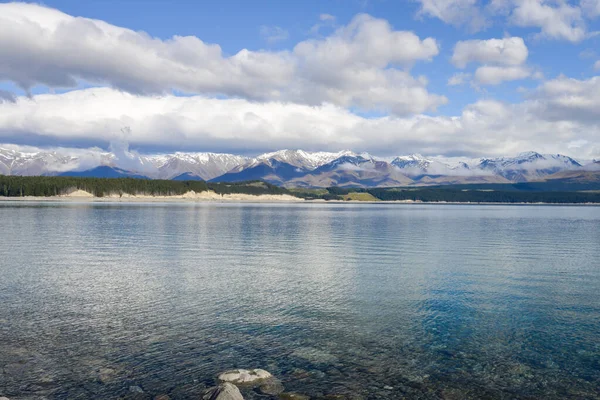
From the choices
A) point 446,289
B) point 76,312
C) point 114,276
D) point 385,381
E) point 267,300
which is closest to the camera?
point 385,381

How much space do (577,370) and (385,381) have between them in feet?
30.7

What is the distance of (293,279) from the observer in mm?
40688

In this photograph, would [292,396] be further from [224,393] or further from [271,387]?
[224,393]

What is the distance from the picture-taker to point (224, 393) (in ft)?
53.9

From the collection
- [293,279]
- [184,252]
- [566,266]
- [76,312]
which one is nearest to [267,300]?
[293,279]

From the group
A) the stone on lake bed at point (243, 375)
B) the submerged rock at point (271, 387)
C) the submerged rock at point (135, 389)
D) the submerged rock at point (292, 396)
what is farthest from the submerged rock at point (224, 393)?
the submerged rock at point (135, 389)

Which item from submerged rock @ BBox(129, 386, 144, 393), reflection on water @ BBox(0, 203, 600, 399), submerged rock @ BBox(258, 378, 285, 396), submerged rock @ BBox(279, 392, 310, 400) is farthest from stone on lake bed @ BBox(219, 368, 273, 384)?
submerged rock @ BBox(129, 386, 144, 393)

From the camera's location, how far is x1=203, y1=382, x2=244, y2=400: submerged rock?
16375mm

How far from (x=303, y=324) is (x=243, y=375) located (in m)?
8.47

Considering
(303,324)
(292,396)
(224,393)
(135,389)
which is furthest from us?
(303,324)

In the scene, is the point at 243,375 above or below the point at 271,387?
above

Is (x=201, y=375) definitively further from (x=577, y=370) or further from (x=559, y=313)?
(x=559, y=313)

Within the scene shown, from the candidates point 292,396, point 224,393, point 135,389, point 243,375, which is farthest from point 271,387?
point 135,389

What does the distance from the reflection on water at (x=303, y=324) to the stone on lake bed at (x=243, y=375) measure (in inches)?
37.3
